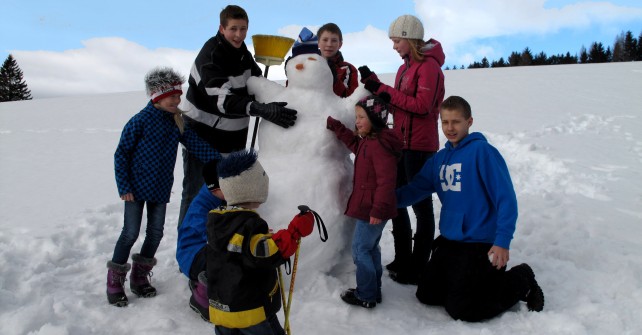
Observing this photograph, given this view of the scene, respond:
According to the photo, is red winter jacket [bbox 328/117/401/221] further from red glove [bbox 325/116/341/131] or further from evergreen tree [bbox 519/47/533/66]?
evergreen tree [bbox 519/47/533/66]

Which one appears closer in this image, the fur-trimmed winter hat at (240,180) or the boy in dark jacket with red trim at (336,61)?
the fur-trimmed winter hat at (240,180)

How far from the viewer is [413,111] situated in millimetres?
3264

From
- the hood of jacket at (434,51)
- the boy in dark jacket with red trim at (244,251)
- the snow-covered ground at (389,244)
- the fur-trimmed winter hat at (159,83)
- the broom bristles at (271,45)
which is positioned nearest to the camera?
the boy in dark jacket with red trim at (244,251)

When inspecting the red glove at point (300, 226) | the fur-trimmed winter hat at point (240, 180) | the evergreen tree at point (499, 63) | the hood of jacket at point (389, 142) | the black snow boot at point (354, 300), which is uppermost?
the evergreen tree at point (499, 63)

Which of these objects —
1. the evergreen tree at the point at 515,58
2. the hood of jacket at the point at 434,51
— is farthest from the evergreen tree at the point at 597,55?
the hood of jacket at the point at 434,51

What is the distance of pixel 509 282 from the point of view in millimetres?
2932

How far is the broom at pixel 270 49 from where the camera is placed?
11.5 feet

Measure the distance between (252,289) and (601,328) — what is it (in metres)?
1.95

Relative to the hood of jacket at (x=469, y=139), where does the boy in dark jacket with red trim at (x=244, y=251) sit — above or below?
below

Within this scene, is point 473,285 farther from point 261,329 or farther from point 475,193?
point 261,329

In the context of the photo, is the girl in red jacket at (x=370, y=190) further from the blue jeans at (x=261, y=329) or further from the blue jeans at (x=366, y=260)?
the blue jeans at (x=261, y=329)

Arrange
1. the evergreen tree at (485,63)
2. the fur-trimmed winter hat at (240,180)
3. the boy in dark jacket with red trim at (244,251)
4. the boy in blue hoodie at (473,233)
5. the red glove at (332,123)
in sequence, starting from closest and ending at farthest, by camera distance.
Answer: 1. the boy in dark jacket with red trim at (244,251)
2. the fur-trimmed winter hat at (240,180)
3. the boy in blue hoodie at (473,233)
4. the red glove at (332,123)
5. the evergreen tree at (485,63)

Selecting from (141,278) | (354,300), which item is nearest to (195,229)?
(141,278)

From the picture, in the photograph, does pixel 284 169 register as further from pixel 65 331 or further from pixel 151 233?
pixel 65 331
